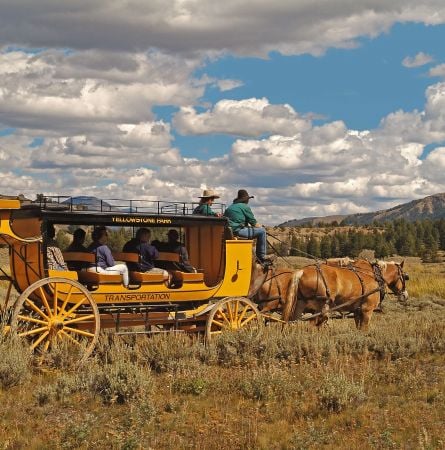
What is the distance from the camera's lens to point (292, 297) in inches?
511

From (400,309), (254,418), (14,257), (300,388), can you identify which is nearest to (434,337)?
(300,388)

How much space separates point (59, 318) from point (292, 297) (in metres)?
5.15

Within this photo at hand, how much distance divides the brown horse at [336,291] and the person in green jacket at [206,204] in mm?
2351

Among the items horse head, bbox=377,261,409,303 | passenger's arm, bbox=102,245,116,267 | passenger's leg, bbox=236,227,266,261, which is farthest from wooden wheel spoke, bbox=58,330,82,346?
horse head, bbox=377,261,409,303

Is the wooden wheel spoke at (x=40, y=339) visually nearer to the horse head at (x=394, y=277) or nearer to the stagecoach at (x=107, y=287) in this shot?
the stagecoach at (x=107, y=287)

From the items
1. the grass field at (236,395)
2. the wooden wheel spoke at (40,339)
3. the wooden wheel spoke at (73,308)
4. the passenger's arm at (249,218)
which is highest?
the passenger's arm at (249,218)

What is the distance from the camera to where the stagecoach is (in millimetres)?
9555

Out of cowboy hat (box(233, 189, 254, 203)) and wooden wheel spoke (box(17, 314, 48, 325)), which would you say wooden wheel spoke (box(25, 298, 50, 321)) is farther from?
cowboy hat (box(233, 189, 254, 203))

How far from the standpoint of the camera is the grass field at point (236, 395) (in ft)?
20.9

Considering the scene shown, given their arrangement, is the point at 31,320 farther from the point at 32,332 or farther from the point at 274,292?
the point at 274,292

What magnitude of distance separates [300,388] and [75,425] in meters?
2.86

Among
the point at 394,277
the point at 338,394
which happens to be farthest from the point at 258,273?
the point at 338,394

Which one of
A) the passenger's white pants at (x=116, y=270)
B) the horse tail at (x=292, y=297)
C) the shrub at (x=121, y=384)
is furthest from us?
the horse tail at (x=292, y=297)

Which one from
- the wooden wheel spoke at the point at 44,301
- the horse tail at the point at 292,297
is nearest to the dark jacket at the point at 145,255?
the wooden wheel spoke at the point at 44,301
